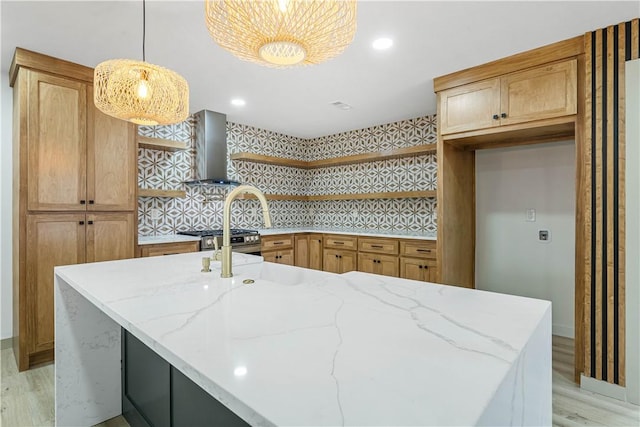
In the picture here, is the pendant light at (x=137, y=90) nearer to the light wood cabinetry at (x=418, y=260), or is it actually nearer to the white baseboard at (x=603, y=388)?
the light wood cabinetry at (x=418, y=260)

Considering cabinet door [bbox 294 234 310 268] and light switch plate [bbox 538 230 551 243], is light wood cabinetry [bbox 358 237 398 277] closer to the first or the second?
cabinet door [bbox 294 234 310 268]

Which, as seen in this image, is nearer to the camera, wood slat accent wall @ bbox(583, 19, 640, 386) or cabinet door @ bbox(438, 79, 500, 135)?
wood slat accent wall @ bbox(583, 19, 640, 386)

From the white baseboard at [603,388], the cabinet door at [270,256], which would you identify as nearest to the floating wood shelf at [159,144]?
the cabinet door at [270,256]

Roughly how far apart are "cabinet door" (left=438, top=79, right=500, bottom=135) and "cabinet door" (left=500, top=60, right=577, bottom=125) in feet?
0.24

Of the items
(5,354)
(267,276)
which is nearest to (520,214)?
(267,276)

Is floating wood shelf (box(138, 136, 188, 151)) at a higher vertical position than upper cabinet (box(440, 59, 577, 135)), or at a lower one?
lower

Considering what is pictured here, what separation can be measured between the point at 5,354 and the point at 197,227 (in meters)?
2.06

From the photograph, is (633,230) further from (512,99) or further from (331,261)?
(331,261)

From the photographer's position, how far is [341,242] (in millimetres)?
4473

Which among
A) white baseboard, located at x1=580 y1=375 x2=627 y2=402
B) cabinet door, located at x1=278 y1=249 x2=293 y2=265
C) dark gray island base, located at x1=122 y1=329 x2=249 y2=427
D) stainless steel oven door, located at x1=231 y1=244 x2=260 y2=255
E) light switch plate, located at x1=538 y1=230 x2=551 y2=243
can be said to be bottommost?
white baseboard, located at x1=580 y1=375 x2=627 y2=402

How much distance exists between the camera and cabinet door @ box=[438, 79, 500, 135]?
269 centimetres

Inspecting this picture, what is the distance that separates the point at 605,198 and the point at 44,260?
4.02 meters

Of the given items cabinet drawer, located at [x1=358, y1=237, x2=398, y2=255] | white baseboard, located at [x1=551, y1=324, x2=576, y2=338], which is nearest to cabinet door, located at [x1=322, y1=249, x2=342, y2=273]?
cabinet drawer, located at [x1=358, y1=237, x2=398, y2=255]

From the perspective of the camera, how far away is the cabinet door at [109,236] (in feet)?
9.20
